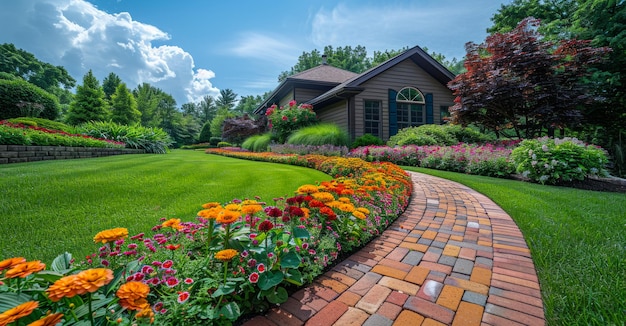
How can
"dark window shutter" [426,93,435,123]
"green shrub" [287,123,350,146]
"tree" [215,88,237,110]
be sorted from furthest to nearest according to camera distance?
1. "tree" [215,88,237,110]
2. "dark window shutter" [426,93,435,123]
3. "green shrub" [287,123,350,146]

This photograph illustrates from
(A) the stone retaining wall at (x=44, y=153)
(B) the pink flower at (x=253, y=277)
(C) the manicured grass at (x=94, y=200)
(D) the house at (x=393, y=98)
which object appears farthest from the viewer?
Answer: (D) the house at (x=393, y=98)

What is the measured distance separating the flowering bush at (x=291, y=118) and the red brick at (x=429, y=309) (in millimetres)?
9608

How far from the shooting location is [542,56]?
24.2ft

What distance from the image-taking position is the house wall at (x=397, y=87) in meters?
10.3

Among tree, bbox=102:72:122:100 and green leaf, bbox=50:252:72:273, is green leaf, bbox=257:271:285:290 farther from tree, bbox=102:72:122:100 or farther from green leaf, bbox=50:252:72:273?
tree, bbox=102:72:122:100

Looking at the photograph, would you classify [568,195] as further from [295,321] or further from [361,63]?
[361,63]

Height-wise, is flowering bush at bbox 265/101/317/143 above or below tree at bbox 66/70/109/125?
below

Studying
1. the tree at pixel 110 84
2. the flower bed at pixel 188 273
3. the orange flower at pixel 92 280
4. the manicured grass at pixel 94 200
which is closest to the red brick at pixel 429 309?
the flower bed at pixel 188 273

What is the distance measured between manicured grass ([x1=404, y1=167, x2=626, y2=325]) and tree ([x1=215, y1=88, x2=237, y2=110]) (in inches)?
1912

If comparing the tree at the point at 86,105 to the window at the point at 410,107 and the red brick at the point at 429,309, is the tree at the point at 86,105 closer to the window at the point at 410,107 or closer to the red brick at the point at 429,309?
the window at the point at 410,107

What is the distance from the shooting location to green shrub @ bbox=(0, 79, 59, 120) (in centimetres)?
1171

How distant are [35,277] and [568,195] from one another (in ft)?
17.9

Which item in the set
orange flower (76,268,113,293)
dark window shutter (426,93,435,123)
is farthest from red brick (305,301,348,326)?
dark window shutter (426,93,435,123)

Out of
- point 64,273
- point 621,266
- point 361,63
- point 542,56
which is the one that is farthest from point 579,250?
point 361,63
